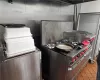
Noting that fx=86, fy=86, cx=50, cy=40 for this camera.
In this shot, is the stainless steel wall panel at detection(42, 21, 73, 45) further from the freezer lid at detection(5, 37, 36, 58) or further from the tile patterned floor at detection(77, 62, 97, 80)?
the tile patterned floor at detection(77, 62, 97, 80)

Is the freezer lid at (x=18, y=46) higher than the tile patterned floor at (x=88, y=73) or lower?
higher

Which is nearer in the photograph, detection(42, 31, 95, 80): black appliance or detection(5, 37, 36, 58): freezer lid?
detection(5, 37, 36, 58): freezer lid

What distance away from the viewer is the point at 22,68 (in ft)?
2.83

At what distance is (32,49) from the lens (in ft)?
3.06

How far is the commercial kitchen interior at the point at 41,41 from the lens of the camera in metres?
0.81

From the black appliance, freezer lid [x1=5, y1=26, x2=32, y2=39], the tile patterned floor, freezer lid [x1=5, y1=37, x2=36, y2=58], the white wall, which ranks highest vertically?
the white wall

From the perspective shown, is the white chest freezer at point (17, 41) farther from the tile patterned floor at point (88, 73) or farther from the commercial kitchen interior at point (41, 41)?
the tile patterned floor at point (88, 73)

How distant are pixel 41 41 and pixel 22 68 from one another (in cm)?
57

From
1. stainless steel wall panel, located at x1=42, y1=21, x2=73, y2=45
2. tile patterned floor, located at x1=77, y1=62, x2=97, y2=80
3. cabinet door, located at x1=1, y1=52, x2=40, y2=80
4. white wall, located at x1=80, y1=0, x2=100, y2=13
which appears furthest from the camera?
white wall, located at x1=80, y1=0, x2=100, y2=13

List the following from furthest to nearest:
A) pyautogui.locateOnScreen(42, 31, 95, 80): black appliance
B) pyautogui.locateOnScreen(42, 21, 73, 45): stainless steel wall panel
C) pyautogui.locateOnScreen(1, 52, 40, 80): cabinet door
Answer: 1. pyautogui.locateOnScreen(42, 21, 73, 45): stainless steel wall panel
2. pyautogui.locateOnScreen(42, 31, 95, 80): black appliance
3. pyautogui.locateOnScreen(1, 52, 40, 80): cabinet door

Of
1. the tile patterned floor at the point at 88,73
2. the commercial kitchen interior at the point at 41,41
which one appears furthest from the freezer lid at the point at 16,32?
the tile patterned floor at the point at 88,73

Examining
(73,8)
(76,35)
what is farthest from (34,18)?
(73,8)

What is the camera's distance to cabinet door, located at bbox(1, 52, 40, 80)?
0.77m

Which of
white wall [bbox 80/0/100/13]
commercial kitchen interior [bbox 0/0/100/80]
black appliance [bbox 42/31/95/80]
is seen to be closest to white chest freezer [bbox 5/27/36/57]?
commercial kitchen interior [bbox 0/0/100/80]
